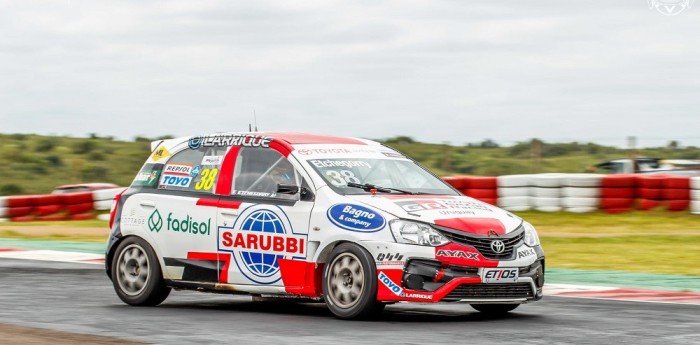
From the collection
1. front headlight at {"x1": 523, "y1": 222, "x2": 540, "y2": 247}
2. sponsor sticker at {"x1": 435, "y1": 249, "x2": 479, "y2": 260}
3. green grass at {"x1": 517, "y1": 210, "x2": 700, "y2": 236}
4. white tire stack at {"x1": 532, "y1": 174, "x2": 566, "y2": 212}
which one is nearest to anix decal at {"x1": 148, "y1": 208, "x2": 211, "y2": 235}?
sponsor sticker at {"x1": 435, "y1": 249, "x2": 479, "y2": 260}

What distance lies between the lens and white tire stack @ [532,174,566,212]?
2794cm

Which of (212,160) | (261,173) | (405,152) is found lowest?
(261,173)

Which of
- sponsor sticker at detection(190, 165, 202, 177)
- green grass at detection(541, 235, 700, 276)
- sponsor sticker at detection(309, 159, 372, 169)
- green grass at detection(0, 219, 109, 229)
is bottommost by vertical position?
green grass at detection(541, 235, 700, 276)

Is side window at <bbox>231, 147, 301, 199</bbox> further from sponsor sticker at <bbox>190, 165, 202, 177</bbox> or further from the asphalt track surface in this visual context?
the asphalt track surface

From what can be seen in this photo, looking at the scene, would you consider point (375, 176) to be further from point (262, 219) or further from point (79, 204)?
point (79, 204)

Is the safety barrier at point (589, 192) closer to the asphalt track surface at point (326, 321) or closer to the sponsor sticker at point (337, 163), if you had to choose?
the asphalt track surface at point (326, 321)

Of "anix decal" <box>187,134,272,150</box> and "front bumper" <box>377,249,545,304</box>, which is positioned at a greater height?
"anix decal" <box>187,134,272,150</box>

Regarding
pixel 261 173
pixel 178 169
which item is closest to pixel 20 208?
pixel 178 169

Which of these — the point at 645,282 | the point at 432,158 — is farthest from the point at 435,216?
the point at 432,158

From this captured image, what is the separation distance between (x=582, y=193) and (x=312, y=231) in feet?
58.3

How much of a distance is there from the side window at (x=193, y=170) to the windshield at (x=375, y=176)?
1.06 m

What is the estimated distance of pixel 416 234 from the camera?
1011 centimetres

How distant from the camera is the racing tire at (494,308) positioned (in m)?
11.2

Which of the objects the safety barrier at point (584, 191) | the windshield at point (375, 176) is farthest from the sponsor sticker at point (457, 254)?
the safety barrier at point (584, 191)
